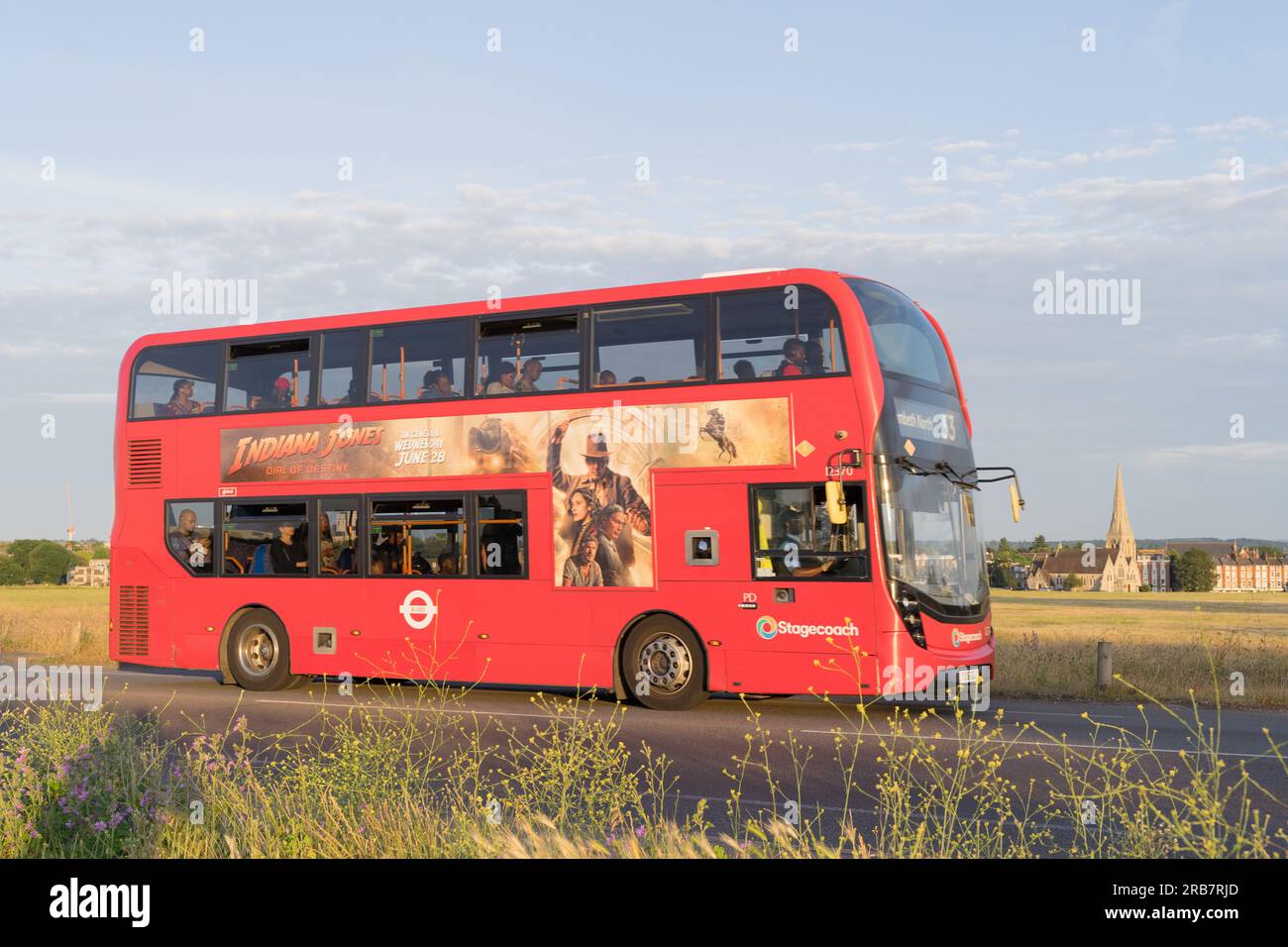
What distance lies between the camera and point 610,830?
6164 millimetres

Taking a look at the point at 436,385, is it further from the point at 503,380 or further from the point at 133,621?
the point at 133,621

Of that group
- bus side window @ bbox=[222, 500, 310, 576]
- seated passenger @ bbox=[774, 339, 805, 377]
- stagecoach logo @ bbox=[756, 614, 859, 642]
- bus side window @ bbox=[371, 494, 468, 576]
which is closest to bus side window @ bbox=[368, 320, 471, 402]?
bus side window @ bbox=[371, 494, 468, 576]

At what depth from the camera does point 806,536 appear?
1335 centimetres

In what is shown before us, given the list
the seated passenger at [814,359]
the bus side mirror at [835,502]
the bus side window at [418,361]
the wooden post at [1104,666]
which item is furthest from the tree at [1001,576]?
the bus side mirror at [835,502]

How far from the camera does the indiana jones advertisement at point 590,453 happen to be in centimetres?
1362

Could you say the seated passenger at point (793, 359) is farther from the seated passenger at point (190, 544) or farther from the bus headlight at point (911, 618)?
the seated passenger at point (190, 544)

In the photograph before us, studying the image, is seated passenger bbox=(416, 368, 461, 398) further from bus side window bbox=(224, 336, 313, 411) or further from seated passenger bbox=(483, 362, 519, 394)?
bus side window bbox=(224, 336, 313, 411)

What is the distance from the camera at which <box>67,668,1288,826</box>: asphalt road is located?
959cm

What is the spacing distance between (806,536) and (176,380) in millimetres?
8899

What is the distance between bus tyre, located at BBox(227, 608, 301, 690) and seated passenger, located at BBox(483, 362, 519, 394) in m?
4.41

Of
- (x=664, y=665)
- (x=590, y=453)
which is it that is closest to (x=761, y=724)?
(x=664, y=665)

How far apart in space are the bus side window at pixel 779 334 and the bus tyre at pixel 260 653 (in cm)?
697
